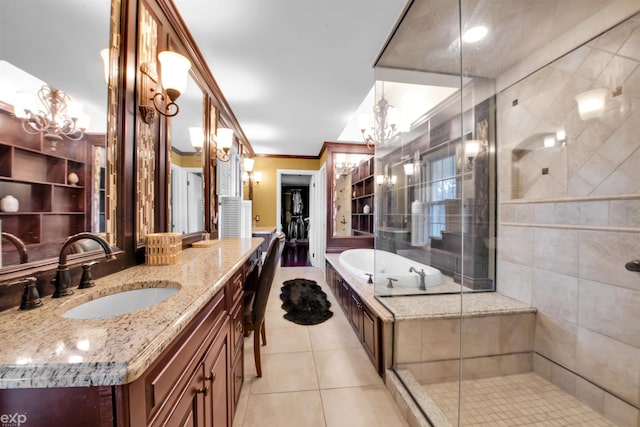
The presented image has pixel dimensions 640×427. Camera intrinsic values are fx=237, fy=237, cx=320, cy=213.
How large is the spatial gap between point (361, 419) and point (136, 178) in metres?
1.96

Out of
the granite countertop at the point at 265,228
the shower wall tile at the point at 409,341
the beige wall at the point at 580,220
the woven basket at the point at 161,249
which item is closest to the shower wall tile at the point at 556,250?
the beige wall at the point at 580,220

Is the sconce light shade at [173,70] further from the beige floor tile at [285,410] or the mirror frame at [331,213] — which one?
the mirror frame at [331,213]

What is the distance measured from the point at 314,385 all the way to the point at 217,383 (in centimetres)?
92

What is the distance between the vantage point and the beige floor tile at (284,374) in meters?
1.73

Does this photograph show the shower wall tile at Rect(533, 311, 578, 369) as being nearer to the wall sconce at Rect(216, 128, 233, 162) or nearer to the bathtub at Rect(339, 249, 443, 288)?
the bathtub at Rect(339, 249, 443, 288)

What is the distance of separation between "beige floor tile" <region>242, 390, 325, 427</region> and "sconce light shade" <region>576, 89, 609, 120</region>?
98.7 inches

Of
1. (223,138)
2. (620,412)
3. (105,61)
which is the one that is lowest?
(620,412)

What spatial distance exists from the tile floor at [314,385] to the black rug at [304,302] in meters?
0.21

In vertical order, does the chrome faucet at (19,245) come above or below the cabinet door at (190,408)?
above

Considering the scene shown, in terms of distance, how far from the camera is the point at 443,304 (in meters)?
1.91

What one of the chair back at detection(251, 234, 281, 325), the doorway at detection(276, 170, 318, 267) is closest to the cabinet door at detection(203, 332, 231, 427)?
the chair back at detection(251, 234, 281, 325)

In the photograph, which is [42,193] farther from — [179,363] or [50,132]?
[179,363]

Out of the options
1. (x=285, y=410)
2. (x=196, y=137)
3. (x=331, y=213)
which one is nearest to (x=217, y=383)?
(x=285, y=410)

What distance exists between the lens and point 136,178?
1305 mm
